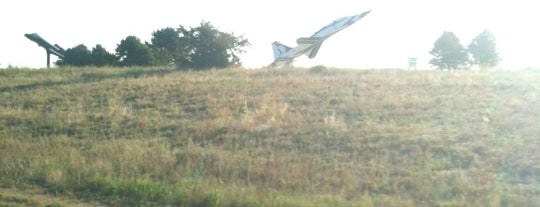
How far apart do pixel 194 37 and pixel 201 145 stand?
34464 mm

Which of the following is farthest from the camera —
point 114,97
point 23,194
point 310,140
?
point 114,97

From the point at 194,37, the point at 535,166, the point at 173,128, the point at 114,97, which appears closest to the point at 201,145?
the point at 173,128

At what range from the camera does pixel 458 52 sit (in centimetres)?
5119

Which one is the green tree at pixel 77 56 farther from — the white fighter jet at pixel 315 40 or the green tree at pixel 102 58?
the white fighter jet at pixel 315 40

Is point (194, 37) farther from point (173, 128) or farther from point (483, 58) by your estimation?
point (173, 128)

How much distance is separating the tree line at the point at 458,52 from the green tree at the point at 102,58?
24028 millimetres

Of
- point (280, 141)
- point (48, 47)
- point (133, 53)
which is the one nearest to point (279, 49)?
point (133, 53)

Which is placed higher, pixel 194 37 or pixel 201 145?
pixel 194 37

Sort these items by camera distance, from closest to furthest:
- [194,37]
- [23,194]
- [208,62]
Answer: [23,194], [208,62], [194,37]

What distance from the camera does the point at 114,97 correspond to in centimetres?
2448

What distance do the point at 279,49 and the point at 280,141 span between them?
35660mm

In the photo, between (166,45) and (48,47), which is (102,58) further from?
(166,45)

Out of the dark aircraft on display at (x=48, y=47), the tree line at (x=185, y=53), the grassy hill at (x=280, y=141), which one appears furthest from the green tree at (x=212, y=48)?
the grassy hill at (x=280, y=141)

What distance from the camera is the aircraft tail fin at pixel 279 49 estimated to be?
4978 centimetres
